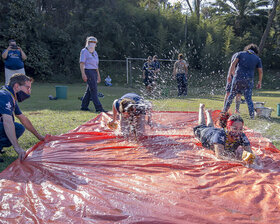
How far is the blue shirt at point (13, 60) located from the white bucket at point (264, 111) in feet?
23.2

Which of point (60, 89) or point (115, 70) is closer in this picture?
point (60, 89)

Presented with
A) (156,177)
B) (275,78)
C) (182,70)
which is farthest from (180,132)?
(275,78)

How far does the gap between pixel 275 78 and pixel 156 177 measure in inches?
848

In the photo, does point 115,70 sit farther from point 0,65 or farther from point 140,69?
point 0,65

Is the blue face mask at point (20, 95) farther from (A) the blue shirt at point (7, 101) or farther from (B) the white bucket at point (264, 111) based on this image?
(B) the white bucket at point (264, 111)

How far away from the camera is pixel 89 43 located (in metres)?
7.02

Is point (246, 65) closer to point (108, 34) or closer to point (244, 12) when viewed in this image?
point (108, 34)

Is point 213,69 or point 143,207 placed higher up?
point 213,69

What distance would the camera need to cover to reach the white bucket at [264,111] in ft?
22.4

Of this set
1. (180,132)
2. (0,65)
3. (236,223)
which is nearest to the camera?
(236,223)

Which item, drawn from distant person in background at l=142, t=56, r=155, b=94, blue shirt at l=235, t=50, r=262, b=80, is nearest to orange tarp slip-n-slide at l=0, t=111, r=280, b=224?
blue shirt at l=235, t=50, r=262, b=80

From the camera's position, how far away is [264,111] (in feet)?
22.5

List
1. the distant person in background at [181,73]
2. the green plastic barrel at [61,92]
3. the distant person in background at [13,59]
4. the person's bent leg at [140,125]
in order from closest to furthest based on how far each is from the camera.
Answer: the person's bent leg at [140,125], the distant person in background at [13,59], the green plastic barrel at [61,92], the distant person in background at [181,73]

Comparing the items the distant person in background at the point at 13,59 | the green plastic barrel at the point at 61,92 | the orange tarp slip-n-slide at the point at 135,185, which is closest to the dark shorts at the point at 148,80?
the green plastic barrel at the point at 61,92
